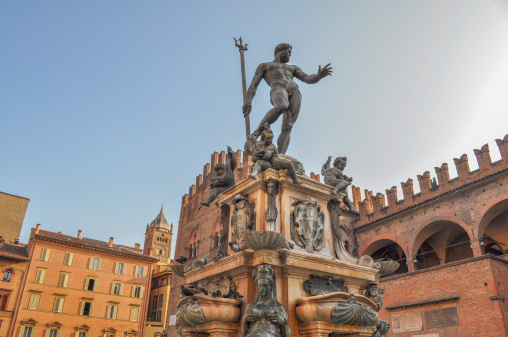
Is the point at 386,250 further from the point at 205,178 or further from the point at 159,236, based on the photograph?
the point at 159,236

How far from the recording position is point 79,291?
33906mm

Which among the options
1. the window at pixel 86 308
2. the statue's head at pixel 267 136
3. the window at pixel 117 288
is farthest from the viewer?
the window at pixel 117 288

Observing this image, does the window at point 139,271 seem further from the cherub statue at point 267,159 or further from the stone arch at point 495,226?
the cherub statue at point 267,159

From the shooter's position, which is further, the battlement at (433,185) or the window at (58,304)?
the window at (58,304)

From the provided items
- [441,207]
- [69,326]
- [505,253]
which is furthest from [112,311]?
[505,253]

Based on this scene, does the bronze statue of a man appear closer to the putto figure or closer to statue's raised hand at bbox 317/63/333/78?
statue's raised hand at bbox 317/63/333/78

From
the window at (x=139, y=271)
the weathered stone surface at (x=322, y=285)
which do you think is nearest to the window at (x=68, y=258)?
the window at (x=139, y=271)

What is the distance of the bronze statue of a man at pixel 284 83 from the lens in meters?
6.10

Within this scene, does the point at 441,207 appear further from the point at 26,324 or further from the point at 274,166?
the point at 26,324

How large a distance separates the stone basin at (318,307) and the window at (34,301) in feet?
110

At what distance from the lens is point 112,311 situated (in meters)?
34.8

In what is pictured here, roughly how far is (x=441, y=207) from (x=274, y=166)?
22.1m

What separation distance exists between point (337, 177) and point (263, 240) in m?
2.07

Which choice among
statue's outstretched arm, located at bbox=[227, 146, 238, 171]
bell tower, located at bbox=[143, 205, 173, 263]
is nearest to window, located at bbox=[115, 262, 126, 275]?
statue's outstretched arm, located at bbox=[227, 146, 238, 171]
